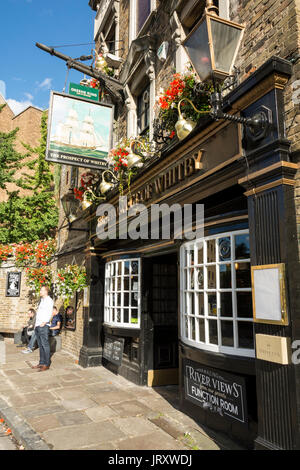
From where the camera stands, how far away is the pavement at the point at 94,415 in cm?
411

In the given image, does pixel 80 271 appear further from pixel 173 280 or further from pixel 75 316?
pixel 173 280

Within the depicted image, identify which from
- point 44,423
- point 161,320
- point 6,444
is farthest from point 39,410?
point 161,320

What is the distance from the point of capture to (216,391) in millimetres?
4219

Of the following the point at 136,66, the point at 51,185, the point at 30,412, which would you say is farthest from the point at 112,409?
the point at 51,185

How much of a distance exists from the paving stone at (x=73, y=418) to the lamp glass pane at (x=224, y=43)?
4987mm

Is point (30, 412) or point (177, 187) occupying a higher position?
point (177, 187)

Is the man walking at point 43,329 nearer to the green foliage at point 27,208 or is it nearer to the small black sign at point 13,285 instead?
the small black sign at point 13,285

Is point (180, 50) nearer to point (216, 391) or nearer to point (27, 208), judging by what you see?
point (216, 391)

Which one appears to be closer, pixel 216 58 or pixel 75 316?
pixel 216 58

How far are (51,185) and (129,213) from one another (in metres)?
13.7

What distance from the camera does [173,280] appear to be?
7.25m

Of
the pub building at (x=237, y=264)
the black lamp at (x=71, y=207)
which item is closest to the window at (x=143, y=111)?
the pub building at (x=237, y=264)

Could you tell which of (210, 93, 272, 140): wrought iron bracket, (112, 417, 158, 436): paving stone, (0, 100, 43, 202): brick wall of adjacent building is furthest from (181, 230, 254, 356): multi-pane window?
(0, 100, 43, 202): brick wall of adjacent building

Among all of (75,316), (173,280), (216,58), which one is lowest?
(75,316)
